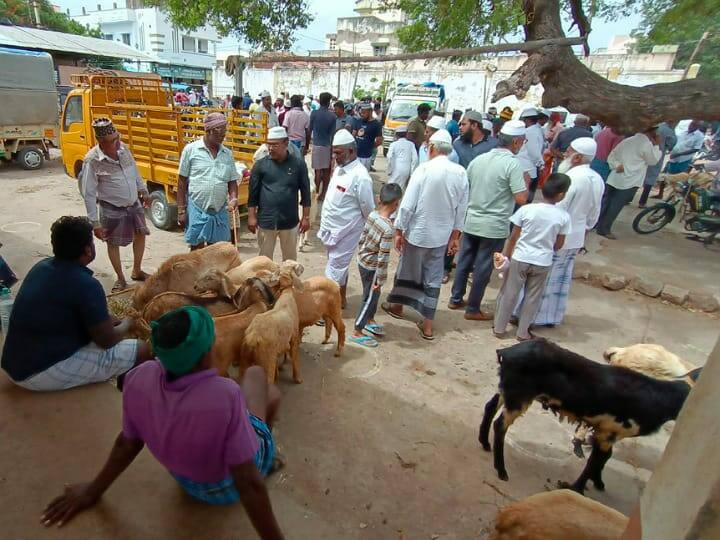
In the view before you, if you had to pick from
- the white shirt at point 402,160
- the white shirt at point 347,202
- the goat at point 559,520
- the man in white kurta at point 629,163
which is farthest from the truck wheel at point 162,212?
the man in white kurta at point 629,163

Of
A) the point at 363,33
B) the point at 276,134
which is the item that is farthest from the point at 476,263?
the point at 363,33

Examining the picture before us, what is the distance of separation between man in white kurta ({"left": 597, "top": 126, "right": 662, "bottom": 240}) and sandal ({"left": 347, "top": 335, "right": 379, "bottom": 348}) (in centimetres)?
625

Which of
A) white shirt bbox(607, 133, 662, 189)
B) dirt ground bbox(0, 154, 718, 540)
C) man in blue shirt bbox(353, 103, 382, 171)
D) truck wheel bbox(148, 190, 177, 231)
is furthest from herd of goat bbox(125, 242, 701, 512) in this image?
man in blue shirt bbox(353, 103, 382, 171)

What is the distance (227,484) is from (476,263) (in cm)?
394

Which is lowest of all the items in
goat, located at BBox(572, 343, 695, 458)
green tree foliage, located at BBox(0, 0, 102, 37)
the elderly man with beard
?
goat, located at BBox(572, 343, 695, 458)

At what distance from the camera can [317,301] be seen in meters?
4.04

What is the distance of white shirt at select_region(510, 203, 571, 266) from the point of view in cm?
443

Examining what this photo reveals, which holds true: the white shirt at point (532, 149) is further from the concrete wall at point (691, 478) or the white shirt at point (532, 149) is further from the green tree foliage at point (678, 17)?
the concrete wall at point (691, 478)

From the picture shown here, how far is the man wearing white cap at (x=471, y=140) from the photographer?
6031 millimetres

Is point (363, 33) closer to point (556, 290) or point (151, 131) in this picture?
point (151, 131)

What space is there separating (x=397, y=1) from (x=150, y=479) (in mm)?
9775

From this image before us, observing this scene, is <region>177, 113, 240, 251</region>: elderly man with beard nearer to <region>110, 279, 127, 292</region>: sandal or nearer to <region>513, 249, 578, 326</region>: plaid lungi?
<region>110, 279, 127, 292</region>: sandal

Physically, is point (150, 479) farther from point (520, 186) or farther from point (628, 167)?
point (628, 167)

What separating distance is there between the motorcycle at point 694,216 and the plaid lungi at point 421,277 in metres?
6.45
